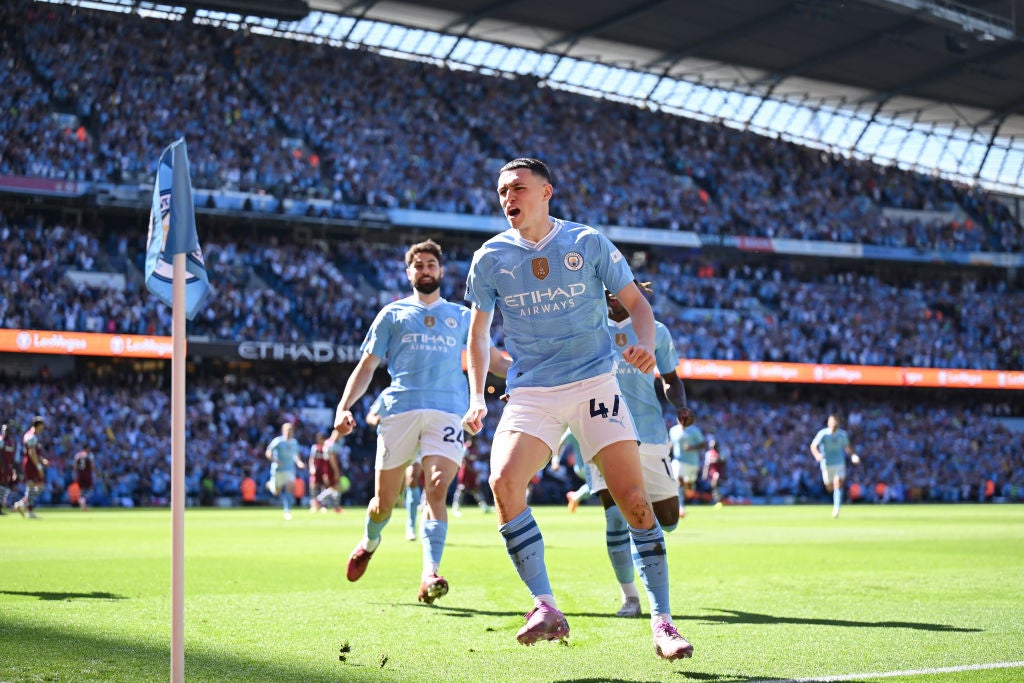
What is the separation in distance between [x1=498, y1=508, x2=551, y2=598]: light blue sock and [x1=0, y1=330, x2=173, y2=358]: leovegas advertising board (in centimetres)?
3142

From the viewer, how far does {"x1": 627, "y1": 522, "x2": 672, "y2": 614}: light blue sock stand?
6.15 meters

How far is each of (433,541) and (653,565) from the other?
319 cm

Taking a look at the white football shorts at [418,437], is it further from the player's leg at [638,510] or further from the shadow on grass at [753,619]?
the player's leg at [638,510]

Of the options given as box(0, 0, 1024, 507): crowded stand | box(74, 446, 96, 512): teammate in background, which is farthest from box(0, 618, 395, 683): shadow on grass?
box(0, 0, 1024, 507): crowded stand

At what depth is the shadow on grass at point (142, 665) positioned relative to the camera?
571 cm

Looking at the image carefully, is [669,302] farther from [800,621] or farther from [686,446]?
[800,621]

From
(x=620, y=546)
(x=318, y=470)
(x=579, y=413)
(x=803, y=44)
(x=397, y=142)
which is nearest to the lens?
(x=579, y=413)

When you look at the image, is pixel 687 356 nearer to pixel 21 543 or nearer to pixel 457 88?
pixel 457 88

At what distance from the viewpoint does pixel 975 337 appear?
53250mm

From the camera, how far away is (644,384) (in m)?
9.17

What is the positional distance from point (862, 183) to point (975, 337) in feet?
30.1

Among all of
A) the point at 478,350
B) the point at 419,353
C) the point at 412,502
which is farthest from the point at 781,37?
the point at 478,350

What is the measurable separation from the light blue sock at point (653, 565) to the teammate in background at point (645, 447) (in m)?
1.81

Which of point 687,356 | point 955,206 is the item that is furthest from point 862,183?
point 687,356
